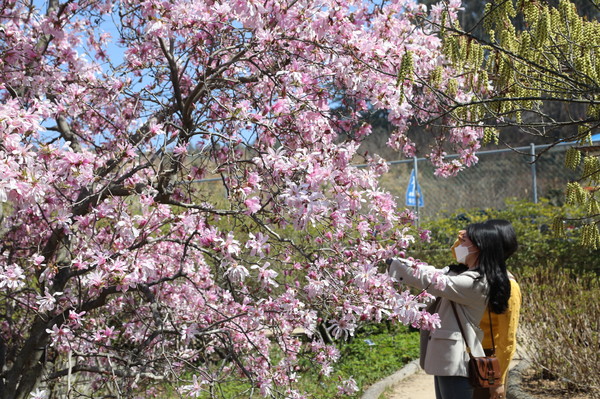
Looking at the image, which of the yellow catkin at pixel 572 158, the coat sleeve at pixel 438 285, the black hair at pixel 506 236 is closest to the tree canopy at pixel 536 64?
the yellow catkin at pixel 572 158

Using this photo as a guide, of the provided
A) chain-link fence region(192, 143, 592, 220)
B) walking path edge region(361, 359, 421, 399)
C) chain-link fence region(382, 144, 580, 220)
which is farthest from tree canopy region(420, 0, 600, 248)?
chain-link fence region(382, 144, 580, 220)

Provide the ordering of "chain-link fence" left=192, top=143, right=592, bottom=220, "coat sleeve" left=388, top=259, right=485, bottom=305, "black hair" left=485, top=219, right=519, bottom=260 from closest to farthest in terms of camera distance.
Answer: "coat sleeve" left=388, top=259, right=485, bottom=305 < "black hair" left=485, top=219, right=519, bottom=260 < "chain-link fence" left=192, top=143, right=592, bottom=220

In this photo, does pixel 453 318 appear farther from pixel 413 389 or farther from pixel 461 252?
pixel 413 389

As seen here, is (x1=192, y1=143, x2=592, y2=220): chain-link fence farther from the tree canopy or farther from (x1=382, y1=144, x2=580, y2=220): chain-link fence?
the tree canopy

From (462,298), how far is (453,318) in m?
0.14

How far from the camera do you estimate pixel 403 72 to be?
9.26 feet

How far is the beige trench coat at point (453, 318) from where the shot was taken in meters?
3.18

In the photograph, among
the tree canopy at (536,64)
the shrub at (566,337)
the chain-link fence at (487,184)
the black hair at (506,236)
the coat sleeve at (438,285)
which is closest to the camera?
the tree canopy at (536,64)

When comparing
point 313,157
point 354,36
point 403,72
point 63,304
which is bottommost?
point 63,304

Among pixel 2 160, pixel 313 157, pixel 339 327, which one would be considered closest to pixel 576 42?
pixel 313 157

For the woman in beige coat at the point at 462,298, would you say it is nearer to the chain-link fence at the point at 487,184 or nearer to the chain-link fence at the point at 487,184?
the chain-link fence at the point at 487,184

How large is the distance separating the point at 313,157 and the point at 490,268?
1.06m

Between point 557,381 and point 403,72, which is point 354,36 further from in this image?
point 557,381

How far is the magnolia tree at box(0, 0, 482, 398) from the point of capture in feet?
10.0
